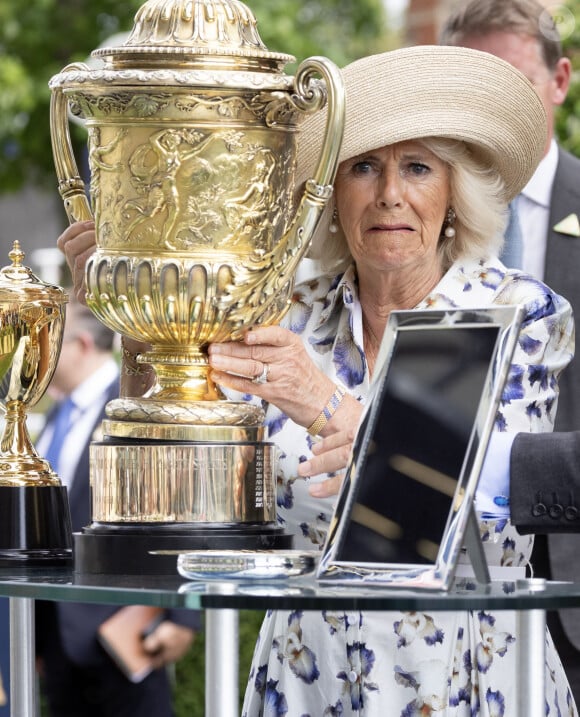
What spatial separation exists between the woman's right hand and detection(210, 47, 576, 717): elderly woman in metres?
0.41

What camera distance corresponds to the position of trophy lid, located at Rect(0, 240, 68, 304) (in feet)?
7.39

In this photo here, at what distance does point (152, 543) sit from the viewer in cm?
201

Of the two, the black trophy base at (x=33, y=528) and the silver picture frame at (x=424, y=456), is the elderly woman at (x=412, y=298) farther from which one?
the silver picture frame at (x=424, y=456)

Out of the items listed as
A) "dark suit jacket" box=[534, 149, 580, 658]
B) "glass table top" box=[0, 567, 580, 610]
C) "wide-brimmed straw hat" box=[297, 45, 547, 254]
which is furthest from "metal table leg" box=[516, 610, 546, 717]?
"dark suit jacket" box=[534, 149, 580, 658]

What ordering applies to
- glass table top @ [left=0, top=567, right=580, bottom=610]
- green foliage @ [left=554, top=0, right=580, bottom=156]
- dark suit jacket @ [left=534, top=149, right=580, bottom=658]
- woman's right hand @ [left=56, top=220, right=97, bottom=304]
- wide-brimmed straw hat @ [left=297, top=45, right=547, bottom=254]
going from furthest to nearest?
green foliage @ [left=554, top=0, right=580, bottom=156] → dark suit jacket @ [left=534, top=149, right=580, bottom=658] → wide-brimmed straw hat @ [left=297, top=45, right=547, bottom=254] → woman's right hand @ [left=56, top=220, right=97, bottom=304] → glass table top @ [left=0, top=567, right=580, bottom=610]

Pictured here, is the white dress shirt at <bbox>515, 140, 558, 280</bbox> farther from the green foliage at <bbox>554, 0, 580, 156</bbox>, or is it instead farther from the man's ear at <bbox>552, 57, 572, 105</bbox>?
the green foliage at <bbox>554, 0, 580, 156</bbox>

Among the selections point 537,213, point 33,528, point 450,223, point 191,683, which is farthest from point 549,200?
point 191,683

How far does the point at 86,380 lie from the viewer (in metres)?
5.18

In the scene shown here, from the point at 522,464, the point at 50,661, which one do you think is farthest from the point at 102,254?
the point at 50,661

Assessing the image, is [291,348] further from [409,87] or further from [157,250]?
[409,87]

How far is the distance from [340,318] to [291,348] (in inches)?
26.2

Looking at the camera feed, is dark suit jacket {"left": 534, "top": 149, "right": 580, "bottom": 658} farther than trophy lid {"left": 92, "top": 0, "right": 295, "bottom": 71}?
Yes

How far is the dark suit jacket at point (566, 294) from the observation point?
3330 millimetres

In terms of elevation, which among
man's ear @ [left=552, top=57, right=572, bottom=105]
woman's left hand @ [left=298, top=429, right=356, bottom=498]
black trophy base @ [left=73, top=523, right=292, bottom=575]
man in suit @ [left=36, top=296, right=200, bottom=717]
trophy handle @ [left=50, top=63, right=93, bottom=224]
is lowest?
man in suit @ [left=36, top=296, right=200, bottom=717]
